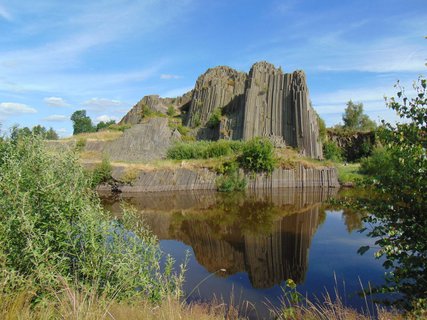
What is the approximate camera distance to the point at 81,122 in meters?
99.6

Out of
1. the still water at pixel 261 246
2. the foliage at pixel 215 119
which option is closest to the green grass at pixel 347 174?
the still water at pixel 261 246

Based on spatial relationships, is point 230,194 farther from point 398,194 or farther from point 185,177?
point 398,194

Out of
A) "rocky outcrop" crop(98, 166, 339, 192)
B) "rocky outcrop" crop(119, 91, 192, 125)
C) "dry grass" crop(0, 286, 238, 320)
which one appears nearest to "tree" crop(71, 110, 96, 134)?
"rocky outcrop" crop(119, 91, 192, 125)

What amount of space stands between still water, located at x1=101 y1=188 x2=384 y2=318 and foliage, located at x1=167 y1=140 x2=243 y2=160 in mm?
7326

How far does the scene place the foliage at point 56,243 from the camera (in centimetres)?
468

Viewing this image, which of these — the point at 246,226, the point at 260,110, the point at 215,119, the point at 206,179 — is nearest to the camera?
the point at 246,226

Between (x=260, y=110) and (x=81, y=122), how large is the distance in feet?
234

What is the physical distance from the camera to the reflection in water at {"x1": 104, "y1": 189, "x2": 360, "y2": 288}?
1166 cm

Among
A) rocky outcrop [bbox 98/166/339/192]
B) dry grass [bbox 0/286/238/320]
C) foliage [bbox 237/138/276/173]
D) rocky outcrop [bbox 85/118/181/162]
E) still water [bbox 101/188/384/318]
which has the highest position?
rocky outcrop [bbox 85/118/181/162]

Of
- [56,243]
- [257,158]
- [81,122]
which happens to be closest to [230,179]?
[257,158]

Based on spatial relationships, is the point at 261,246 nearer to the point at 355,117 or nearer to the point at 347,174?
the point at 347,174

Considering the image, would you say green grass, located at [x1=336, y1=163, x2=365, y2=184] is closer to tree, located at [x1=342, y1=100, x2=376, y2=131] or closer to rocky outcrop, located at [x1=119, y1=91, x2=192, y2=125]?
tree, located at [x1=342, y1=100, x2=376, y2=131]

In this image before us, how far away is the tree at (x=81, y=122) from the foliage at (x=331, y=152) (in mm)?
74018

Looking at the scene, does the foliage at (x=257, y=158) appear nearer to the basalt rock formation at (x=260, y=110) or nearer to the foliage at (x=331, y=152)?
the basalt rock formation at (x=260, y=110)
